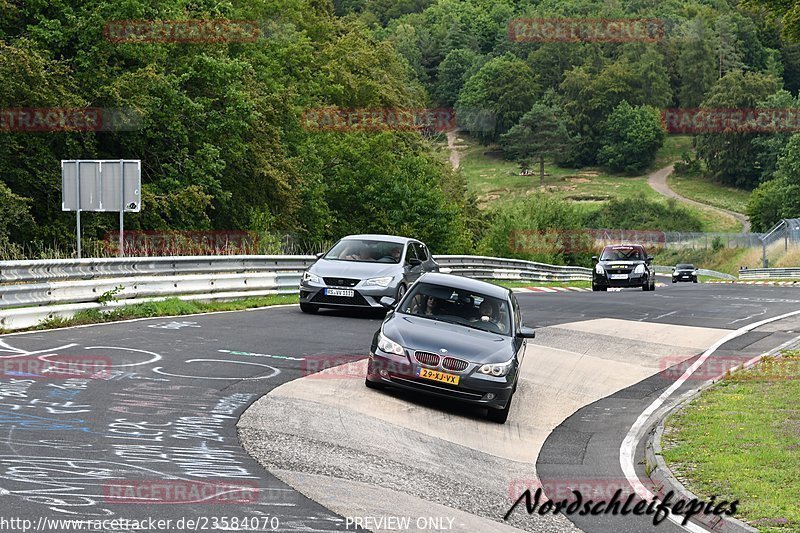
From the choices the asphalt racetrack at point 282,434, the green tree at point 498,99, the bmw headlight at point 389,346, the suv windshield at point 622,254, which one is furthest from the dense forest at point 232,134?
the green tree at point 498,99

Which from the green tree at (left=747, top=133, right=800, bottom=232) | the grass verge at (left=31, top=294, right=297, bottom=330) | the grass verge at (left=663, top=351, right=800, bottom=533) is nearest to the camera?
the grass verge at (left=663, top=351, right=800, bottom=533)

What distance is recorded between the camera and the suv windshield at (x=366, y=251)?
20891 mm

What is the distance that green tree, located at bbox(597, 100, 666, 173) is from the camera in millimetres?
170625

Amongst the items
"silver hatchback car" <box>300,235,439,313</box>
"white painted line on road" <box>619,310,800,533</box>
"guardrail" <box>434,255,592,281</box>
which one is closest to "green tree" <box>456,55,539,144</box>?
"guardrail" <box>434,255,592,281</box>

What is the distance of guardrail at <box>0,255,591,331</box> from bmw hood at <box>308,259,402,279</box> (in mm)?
2555

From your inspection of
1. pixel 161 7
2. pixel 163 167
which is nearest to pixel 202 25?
pixel 161 7

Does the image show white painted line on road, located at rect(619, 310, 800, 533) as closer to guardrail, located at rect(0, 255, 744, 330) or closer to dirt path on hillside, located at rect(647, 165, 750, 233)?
guardrail, located at rect(0, 255, 744, 330)

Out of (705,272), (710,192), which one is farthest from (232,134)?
(710,192)

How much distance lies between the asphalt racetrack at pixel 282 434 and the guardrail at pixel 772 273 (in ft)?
159

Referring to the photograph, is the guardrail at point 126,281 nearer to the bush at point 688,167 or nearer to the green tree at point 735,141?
the green tree at point 735,141

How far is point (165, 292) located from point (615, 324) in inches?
371

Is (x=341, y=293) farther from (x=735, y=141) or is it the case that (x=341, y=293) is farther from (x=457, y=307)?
(x=735, y=141)

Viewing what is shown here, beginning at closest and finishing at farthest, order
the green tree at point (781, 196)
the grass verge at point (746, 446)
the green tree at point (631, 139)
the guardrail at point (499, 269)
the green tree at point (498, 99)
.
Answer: the grass verge at point (746, 446) < the guardrail at point (499, 269) < the green tree at point (781, 196) < the green tree at point (631, 139) < the green tree at point (498, 99)

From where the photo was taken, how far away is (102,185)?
21.1m
